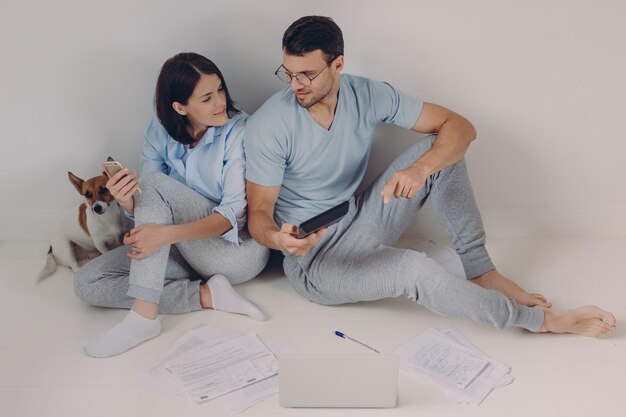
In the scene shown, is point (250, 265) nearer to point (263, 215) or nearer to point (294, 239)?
point (263, 215)

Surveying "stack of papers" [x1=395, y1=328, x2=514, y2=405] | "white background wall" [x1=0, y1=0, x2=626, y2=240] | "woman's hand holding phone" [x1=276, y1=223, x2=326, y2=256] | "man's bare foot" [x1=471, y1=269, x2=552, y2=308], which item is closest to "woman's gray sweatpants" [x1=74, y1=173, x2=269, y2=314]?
"woman's hand holding phone" [x1=276, y1=223, x2=326, y2=256]

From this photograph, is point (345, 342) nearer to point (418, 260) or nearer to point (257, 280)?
point (418, 260)

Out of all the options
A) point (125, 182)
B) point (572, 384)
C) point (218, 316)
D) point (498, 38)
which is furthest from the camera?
point (498, 38)

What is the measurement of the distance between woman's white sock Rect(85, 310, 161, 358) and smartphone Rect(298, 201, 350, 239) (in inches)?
21.8

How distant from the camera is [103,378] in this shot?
2.03 m

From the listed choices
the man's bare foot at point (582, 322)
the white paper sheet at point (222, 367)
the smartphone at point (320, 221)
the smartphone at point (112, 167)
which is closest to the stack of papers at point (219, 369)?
the white paper sheet at point (222, 367)

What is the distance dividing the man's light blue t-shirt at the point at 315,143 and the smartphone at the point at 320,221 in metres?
0.20

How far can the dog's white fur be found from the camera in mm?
2502

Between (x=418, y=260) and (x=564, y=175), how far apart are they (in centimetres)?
94

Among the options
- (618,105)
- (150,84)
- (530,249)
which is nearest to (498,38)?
(618,105)

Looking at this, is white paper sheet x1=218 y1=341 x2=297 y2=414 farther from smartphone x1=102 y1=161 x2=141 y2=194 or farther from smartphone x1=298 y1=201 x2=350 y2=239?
smartphone x1=102 y1=161 x2=141 y2=194

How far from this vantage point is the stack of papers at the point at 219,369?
195 centimetres

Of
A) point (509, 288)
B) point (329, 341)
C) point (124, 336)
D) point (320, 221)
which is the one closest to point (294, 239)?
point (320, 221)

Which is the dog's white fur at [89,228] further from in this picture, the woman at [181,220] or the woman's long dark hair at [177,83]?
the woman's long dark hair at [177,83]
